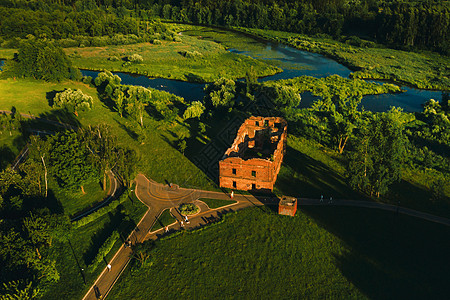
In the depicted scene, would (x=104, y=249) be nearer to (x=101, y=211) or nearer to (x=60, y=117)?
(x=101, y=211)

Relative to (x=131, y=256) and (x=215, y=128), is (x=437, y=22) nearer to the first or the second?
(x=215, y=128)

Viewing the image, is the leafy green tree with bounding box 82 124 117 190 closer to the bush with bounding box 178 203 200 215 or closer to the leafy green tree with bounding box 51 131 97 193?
the leafy green tree with bounding box 51 131 97 193

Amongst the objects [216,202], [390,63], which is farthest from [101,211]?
[390,63]

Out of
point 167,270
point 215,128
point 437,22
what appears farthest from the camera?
point 437,22

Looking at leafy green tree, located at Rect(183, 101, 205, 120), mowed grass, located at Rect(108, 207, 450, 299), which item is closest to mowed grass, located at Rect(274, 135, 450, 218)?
mowed grass, located at Rect(108, 207, 450, 299)

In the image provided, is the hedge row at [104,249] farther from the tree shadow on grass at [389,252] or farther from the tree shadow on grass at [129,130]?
the tree shadow on grass at [129,130]

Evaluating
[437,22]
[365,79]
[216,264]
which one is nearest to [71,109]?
[216,264]

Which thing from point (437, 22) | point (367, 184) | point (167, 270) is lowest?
point (167, 270)
